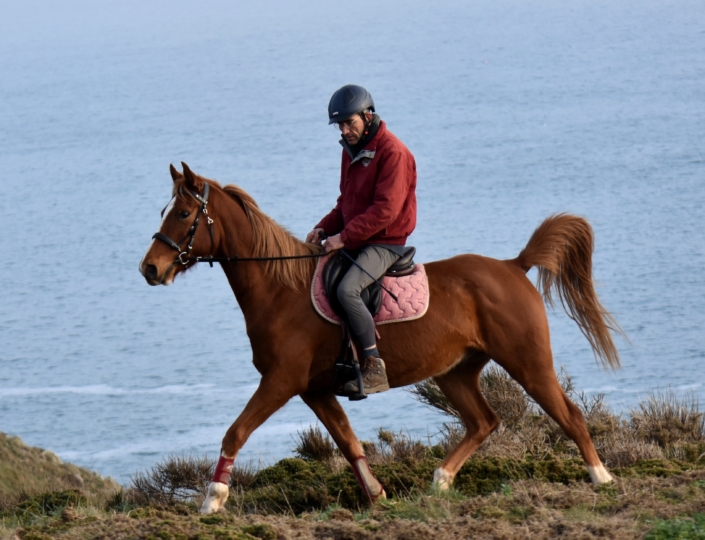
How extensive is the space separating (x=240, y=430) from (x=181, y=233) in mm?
1355

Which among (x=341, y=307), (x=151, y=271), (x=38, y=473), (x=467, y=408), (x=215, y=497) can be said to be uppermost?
(x=151, y=271)

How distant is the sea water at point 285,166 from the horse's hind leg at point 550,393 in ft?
22.9

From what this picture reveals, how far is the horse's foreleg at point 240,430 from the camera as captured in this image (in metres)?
6.91

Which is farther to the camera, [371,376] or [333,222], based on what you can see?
[333,222]

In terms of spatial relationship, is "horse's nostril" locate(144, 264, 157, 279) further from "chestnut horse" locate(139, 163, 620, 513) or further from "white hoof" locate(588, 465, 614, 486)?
"white hoof" locate(588, 465, 614, 486)

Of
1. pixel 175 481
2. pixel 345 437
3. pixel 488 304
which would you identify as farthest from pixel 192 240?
pixel 175 481

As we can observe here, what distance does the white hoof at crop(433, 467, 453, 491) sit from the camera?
7602 millimetres

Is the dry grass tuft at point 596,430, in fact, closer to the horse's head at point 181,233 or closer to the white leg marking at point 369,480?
the white leg marking at point 369,480

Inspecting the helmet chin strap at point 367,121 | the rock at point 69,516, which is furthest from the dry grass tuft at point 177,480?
the helmet chin strap at point 367,121

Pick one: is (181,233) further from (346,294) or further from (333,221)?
(333,221)

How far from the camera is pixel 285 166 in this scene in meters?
31.1

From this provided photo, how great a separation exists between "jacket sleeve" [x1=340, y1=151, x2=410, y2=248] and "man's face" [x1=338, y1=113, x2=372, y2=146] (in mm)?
237

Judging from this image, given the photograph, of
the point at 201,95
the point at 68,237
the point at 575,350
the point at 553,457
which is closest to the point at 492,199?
the point at 575,350

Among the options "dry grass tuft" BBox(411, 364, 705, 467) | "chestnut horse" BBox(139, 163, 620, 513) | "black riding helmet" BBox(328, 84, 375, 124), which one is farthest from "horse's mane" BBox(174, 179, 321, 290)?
"dry grass tuft" BBox(411, 364, 705, 467)
